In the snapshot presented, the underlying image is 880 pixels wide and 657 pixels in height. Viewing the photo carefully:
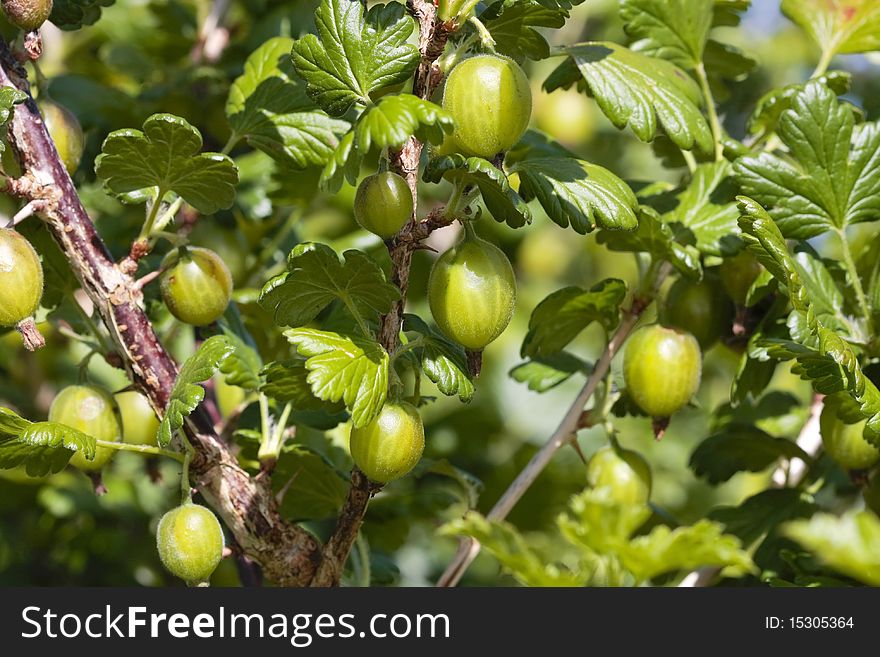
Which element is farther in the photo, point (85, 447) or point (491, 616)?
point (85, 447)

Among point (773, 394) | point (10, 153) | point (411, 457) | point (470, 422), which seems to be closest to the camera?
point (411, 457)

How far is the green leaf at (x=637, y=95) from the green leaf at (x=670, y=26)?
0.77ft

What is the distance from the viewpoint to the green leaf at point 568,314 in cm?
141

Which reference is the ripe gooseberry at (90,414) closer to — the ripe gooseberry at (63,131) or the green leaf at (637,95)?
the ripe gooseberry at (63,131)

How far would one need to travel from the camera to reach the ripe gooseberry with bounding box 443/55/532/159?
1.05 m

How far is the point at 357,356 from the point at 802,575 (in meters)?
0.66

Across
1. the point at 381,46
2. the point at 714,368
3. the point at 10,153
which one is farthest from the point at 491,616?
the point at 714,368

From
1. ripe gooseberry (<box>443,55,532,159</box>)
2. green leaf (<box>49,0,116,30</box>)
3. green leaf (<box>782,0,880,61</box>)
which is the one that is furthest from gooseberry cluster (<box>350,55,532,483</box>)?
green leaf (<box>782,0,880,61</box>)

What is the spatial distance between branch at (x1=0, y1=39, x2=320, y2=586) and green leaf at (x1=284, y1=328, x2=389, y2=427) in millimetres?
231

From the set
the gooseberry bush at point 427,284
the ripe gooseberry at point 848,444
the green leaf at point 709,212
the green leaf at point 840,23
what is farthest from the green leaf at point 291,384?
the green leaf at point 840,23

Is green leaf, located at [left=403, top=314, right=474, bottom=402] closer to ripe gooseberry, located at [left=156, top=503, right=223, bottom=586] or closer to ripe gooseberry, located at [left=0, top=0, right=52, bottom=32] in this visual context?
ripe gooseberry, located at [left=156, top=503, right=223, bottom=586]

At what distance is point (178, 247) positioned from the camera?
1.29 meters

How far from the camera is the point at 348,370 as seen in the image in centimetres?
105

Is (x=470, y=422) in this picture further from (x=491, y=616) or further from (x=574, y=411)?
(x=491, y=616)
